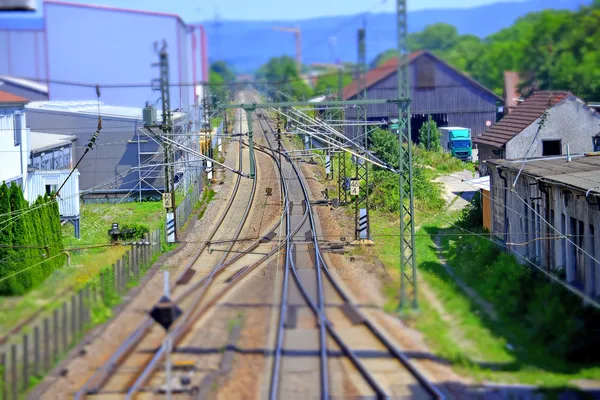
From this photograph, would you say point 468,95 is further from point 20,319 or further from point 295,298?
point 20,319

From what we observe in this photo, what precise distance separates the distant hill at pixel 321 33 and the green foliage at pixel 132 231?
647 cm

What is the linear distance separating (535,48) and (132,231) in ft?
30.3

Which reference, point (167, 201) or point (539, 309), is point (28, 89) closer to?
point (167, 201)

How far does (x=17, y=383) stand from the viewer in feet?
15.4

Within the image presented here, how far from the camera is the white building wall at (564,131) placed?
14.1 m

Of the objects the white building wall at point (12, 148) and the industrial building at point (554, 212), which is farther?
the white building wall at point (12, 148)

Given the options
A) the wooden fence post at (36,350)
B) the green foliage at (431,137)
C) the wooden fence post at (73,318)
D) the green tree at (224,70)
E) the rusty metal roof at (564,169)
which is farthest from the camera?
the green foliage at (431,137)

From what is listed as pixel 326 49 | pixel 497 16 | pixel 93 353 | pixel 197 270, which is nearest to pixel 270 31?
pixel 326 49

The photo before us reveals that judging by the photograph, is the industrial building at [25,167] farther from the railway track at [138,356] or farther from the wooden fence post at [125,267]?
the railway track at [138,356]

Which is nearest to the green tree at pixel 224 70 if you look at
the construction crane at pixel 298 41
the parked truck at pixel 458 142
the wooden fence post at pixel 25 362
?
the construction crane at pixel 298 41

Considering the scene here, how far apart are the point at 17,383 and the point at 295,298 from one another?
7.68ft

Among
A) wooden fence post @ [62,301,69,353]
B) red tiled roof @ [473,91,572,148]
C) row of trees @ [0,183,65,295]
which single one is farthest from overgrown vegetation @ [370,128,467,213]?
wooden fence post @ [62,301,69,353]

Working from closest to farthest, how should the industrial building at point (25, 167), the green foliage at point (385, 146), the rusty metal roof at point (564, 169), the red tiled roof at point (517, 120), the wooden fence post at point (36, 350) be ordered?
1. the wooden fence post at point (36, 350)
2. the rusty metal roof at point (564, 169)
3. the industrial building at point (25, 167)
4. the red tiled roof at point (517, 120)
5. the green foliage at point (385, 146)

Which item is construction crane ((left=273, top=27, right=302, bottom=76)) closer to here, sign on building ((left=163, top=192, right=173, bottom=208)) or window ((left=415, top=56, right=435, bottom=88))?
window ((left=415, top=56, right=435, bottom=88))
